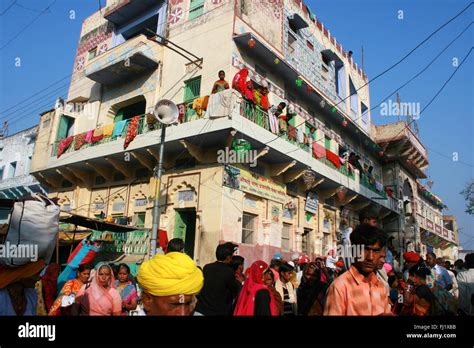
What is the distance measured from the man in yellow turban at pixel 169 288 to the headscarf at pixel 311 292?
7.76 feet

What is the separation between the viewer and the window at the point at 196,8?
13.4 m

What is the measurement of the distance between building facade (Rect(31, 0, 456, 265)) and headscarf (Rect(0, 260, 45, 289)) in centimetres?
782

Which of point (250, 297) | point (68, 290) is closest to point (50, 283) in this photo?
point (68, 290)

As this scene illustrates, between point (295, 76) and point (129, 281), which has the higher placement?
point (295, 76)

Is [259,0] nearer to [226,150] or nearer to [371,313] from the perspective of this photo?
[226,150]

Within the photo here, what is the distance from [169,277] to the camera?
224 cm

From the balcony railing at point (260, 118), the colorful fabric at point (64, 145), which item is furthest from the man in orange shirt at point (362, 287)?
the colorful fabric at point (64, 145)

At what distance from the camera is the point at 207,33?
41.8 ft

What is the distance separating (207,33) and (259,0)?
2758 millimetres

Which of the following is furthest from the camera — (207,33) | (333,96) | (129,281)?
(333,96)

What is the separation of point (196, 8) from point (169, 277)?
44.6 ft

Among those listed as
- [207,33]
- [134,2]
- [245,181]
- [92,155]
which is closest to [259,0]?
[207,33]

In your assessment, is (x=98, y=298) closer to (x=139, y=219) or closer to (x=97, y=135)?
(x=139, y=219)
